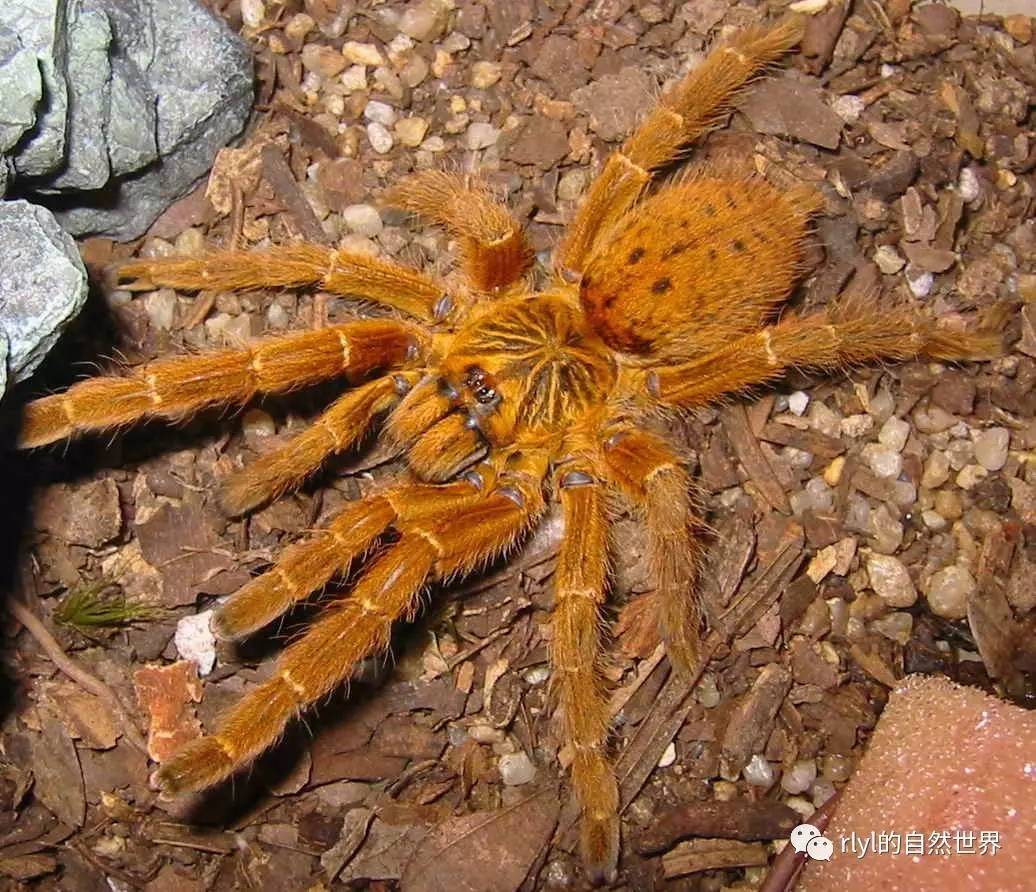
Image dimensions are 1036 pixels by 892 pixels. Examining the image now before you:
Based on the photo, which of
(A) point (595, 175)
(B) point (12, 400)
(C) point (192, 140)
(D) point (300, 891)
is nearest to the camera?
(B) point (12, 400)

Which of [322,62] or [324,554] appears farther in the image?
[322,62]

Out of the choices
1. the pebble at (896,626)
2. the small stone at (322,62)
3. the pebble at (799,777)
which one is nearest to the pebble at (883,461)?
the pebble at (896,626)

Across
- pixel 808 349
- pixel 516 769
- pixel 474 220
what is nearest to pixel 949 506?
pixel 808 349

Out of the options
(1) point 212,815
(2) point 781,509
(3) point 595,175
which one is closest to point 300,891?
(1) point 212,815

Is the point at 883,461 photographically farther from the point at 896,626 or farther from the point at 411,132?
the point at 411,132

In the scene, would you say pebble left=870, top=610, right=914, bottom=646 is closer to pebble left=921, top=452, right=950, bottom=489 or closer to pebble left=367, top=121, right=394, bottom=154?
pebble left=921, top=452, right=950, bottom=489

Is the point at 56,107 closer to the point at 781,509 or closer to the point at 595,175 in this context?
the point at 595,175
